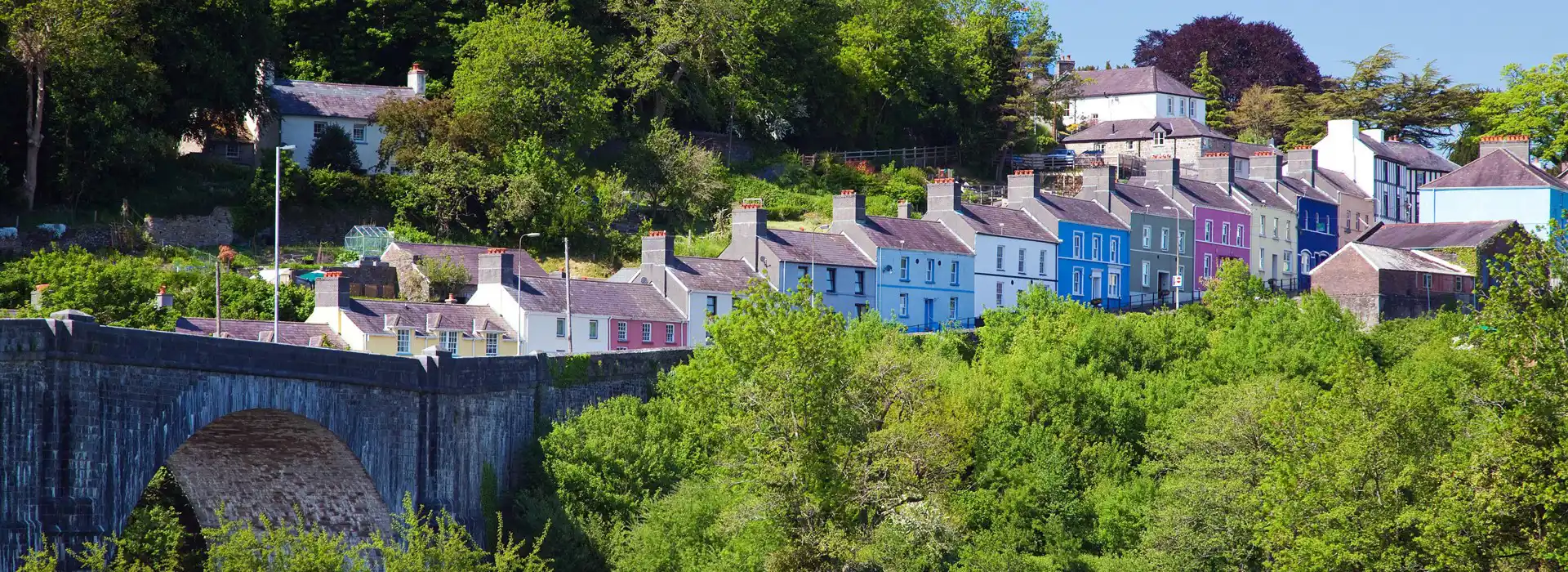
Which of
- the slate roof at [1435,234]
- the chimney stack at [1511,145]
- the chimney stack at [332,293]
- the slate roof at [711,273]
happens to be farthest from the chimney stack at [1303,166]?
the chimney stack at [332,293]

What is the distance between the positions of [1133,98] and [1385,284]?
1332 inches

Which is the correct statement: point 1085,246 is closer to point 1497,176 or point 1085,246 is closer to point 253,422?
point 1497,176

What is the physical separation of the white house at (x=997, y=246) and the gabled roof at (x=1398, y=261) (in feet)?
32.8

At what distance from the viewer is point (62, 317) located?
3334cm

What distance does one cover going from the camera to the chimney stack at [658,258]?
202ft

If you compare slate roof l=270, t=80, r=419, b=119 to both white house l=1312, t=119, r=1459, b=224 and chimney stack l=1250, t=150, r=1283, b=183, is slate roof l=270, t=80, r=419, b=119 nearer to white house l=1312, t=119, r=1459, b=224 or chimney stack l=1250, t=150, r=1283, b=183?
chimney stack l=1250, t=150, r=1283, b=183

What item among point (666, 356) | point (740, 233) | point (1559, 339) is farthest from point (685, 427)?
point (1559, 339)

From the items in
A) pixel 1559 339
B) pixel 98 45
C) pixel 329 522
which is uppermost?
pixel 98 45

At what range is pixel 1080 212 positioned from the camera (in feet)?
250

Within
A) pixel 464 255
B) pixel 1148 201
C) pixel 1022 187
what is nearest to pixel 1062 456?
pixel 464 255

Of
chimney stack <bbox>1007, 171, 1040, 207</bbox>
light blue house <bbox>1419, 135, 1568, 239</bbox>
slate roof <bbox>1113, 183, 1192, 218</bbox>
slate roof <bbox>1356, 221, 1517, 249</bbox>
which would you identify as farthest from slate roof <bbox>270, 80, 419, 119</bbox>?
light blue house <bbox>1419, 135, 1568, 239</bbox>

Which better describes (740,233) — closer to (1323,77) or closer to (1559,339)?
(1559,339)

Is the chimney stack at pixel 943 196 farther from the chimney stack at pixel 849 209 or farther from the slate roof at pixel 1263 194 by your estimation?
the slate roof at pixel 1263 194

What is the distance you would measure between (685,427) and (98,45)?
23460 millimetres
